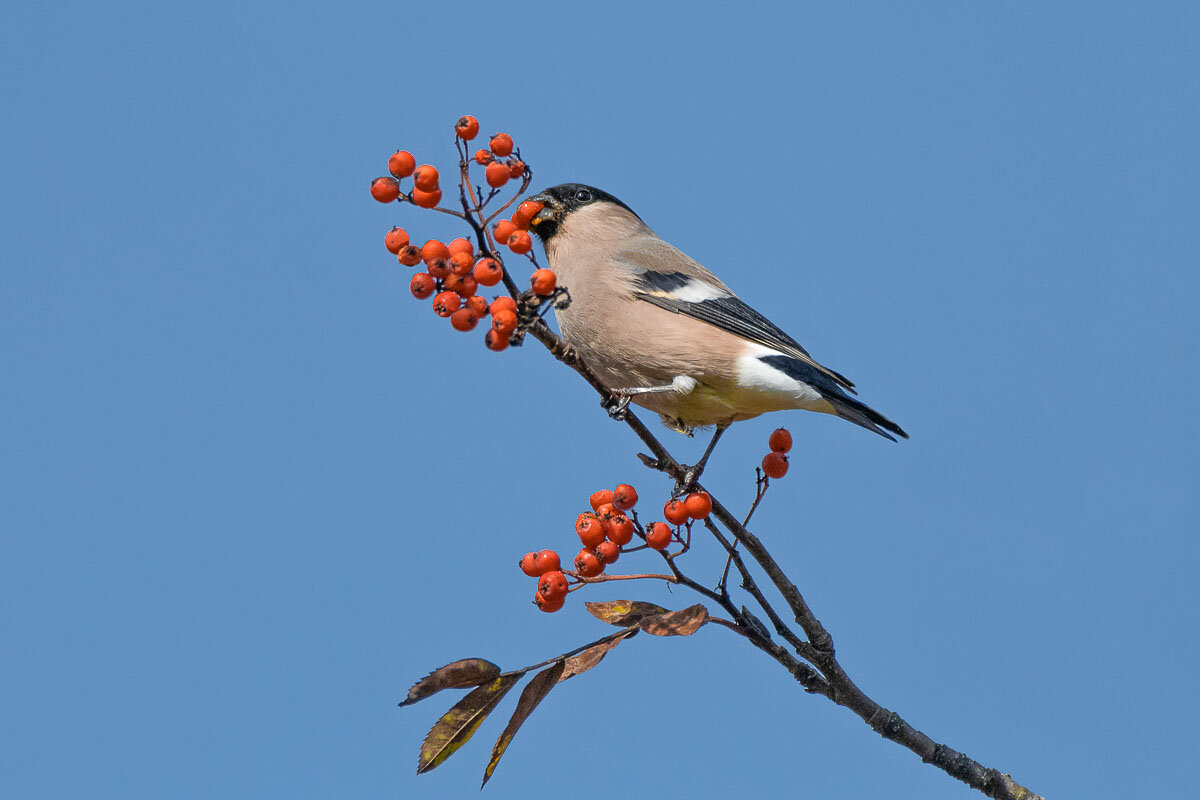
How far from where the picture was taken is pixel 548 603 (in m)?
2.79

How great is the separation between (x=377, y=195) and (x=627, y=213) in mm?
2222

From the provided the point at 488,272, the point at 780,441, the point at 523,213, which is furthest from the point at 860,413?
the point at 488,272

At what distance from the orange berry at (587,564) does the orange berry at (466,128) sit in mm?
1196

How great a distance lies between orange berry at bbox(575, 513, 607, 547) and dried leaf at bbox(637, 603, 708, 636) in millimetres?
360

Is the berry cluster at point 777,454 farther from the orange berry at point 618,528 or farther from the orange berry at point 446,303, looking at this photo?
the orange berry at point 446,303

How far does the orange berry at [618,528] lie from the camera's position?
2.85 metres

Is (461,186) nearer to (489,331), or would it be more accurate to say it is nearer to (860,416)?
(489,331)

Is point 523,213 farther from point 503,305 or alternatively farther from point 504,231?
point 503,305

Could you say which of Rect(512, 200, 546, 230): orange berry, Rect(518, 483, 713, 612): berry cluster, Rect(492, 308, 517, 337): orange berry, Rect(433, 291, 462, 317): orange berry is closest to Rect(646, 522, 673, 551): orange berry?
Rect(518, 483, 713, 612): berry cluster

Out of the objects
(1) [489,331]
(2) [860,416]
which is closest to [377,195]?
(1) [489,331]

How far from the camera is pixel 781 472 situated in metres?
3.32

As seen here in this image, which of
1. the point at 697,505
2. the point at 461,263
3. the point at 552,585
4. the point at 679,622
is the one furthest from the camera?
the point at 697,505

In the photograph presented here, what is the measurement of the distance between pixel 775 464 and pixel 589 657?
3.45 feet

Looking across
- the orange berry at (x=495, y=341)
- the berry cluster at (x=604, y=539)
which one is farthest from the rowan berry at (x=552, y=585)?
the orange berry at (x=495, y=341)
